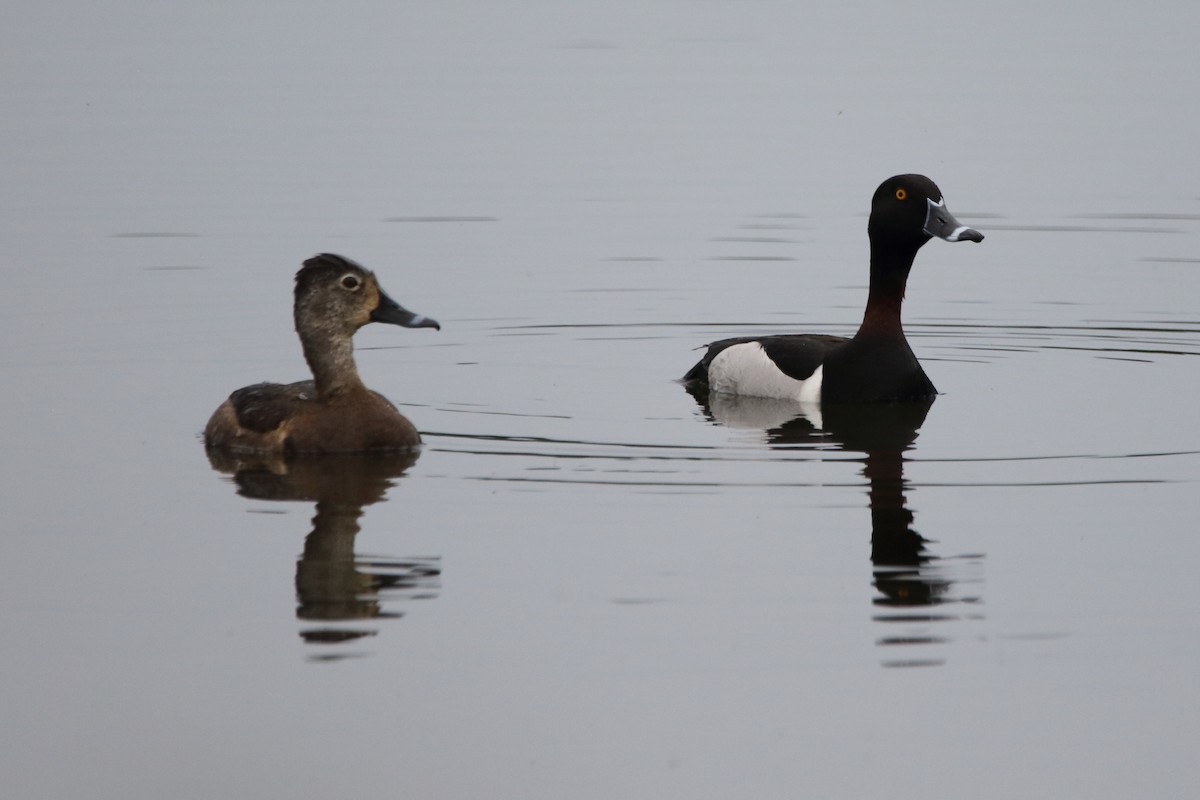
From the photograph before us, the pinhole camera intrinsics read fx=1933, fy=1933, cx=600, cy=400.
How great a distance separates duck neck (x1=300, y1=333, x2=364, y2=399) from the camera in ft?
37.9

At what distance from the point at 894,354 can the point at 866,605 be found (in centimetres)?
551

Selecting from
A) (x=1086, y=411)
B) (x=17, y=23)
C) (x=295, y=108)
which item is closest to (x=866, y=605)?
(x=1086, y=411)

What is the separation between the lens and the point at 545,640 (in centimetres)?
799

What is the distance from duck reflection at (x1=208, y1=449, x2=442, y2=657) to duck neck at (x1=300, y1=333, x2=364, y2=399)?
1.52 feet

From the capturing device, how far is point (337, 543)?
941cm

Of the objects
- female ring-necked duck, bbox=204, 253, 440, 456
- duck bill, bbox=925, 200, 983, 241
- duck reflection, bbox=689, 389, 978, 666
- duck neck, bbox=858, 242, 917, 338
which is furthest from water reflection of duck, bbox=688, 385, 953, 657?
female ring-necked duck, bbox=204, 253, 440, 456

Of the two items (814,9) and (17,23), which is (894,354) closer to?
(17,23)

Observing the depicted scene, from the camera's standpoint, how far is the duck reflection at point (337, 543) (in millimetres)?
8336

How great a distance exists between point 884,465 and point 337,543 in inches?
143

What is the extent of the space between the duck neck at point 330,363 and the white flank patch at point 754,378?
12.2 ft

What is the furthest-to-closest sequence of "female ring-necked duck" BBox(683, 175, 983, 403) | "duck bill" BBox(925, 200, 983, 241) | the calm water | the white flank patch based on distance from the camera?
the white flank patch → "duck bill" BBox(925, 200, 983, 241) → "female ring-necked duck" BBox(683, 175, 983, 403) → the calm water

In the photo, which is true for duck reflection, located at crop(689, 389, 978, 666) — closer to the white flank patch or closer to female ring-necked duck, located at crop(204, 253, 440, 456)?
the white flank patch

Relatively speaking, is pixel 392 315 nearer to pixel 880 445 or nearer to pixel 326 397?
pixel 326 397

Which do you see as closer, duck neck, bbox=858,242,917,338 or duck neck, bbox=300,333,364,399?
duck neck, bbox=300,333,364,399
